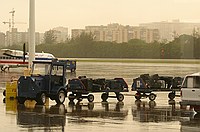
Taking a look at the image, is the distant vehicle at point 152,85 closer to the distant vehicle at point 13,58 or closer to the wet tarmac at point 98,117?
the wet tarmac at point 98,117

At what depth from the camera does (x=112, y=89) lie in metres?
23.8

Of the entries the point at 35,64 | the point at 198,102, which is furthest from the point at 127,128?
the point at 35,64

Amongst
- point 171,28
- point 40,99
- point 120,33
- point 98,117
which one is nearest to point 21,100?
point 40,99

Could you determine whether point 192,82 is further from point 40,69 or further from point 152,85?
point 40,69

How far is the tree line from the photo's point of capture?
43656 millimetres

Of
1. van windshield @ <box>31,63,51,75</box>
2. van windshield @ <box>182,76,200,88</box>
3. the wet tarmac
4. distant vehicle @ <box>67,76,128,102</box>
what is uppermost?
van windshield @ <box>31,63,51,75</box>

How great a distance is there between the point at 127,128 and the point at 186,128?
1796 mm

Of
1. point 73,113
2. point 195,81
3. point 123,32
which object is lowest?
point 73,113

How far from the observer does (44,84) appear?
21516 millimetres

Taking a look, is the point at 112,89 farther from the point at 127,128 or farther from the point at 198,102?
the point at 127,128

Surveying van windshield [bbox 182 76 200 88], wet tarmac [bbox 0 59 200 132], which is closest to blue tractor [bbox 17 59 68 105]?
wet tarmac [bbox 0 59 200 132]

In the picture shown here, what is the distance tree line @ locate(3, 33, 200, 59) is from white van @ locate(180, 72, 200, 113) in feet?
80.1

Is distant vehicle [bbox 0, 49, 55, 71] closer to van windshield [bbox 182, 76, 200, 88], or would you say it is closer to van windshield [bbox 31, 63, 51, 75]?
van windshield [bbox 31, 63, 51, 75]

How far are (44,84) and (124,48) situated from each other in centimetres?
4214
